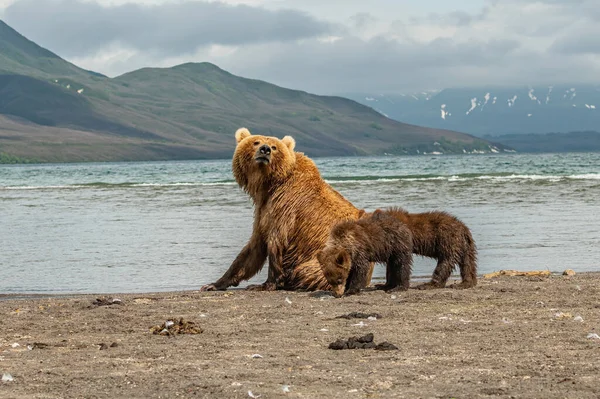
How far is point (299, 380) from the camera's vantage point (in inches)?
240

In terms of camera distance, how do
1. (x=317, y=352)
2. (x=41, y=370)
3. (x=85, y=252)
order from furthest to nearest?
(x=85, y=252), (x=317, y=352), (x=41, y=370)

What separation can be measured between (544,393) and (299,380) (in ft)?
4.96

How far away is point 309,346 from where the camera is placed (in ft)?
24.1

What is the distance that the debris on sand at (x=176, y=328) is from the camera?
8.07 m

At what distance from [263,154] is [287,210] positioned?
2.40 feet

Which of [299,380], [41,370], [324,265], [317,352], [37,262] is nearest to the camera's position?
[299,380]

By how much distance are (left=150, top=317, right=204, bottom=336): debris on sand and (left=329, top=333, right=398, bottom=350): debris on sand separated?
1.44 meters

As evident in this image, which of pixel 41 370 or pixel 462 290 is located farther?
pixel 462 290

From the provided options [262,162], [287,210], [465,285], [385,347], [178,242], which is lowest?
[178,242]

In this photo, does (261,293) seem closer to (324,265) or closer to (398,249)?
(324,265)

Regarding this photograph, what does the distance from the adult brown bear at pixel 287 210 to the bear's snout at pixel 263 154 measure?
0.04ft

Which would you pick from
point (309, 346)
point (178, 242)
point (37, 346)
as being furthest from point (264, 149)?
point (178, 242)

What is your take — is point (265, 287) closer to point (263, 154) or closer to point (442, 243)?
point (263, 154)

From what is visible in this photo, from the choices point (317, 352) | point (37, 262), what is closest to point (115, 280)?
point (37, 262)
